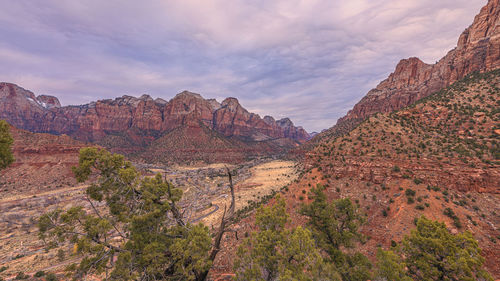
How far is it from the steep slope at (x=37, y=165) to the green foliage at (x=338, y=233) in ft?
257

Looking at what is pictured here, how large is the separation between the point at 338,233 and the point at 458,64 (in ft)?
203

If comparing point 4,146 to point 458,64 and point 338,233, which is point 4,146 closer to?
point 338,233

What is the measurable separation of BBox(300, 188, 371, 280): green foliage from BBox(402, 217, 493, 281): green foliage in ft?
8.57

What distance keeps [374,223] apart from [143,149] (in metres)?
133

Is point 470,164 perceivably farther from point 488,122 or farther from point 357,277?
point 357,277

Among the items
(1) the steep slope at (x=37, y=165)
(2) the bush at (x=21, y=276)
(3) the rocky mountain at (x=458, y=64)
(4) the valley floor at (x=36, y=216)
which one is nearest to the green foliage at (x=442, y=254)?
(4) the valley floor at (x=36, y=216)

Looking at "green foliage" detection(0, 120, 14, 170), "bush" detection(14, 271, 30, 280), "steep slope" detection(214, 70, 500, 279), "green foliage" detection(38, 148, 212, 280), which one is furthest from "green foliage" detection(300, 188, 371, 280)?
"bush" detection(14, 271, 30, 280)

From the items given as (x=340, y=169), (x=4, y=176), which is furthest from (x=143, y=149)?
(x=340, y=169)

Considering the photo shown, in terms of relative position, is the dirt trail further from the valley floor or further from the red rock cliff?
the red rock cliff

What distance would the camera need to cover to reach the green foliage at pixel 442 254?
7.91 metres

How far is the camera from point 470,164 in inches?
634

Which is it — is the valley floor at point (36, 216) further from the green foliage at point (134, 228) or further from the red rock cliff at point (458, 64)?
the red rock cliff at point (458, 64)

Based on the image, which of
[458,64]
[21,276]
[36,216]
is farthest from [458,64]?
[36,216]

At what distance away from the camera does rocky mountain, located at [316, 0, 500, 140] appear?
34281 mm
